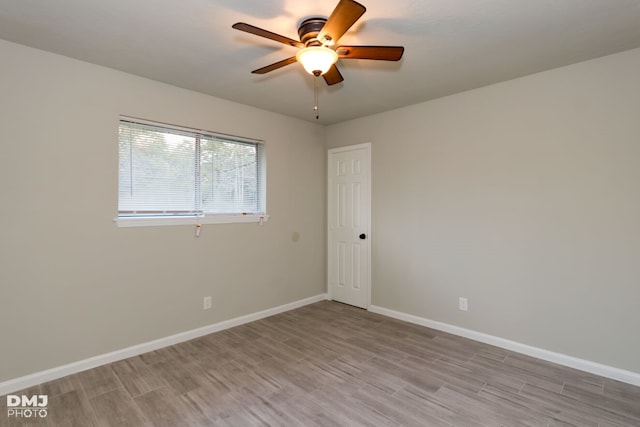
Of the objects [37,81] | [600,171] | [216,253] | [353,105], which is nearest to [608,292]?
[600,171]

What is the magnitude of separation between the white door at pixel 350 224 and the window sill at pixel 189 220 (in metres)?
1.11

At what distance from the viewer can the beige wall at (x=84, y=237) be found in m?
2.36

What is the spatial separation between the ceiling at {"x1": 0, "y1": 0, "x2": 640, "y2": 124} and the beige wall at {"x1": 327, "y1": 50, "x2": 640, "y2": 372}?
0.32 metres

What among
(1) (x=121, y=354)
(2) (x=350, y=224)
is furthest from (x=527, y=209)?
(1) (x=121, y=354)

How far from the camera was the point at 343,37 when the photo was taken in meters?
2.29

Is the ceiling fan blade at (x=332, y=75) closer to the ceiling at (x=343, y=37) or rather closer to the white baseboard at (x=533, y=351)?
the ceiling at (x=343, y=37)

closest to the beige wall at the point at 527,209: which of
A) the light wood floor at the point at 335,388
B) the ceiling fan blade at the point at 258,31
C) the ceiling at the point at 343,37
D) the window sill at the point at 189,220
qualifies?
the ceiling at the point at 343,37

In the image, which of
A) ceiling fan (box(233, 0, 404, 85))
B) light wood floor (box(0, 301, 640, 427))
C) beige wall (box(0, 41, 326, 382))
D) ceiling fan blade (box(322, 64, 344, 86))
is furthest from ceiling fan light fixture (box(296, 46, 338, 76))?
light wood floor (box(0, 301, 640, 427))

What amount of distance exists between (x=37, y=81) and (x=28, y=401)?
7.68ft

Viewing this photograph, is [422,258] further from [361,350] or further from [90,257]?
[90,257]

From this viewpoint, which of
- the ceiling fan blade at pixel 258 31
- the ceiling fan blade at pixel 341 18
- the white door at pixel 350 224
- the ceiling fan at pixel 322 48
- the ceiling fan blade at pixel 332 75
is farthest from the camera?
the white door at pixel 350 224

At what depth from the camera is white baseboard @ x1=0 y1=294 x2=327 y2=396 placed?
2.36 m

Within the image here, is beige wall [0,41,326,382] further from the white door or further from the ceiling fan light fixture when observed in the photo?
the ceiling fan light fixture

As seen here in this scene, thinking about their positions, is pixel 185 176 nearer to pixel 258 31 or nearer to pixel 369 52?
pixel 258 31
